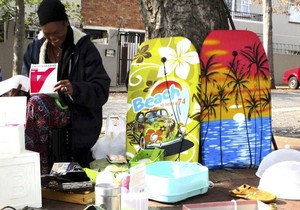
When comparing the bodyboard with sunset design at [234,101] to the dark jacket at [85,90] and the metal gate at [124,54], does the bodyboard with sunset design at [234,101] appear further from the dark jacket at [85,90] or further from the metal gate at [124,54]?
the metal gate at [124,54]

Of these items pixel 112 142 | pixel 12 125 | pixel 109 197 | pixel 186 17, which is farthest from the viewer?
pixel 186 17

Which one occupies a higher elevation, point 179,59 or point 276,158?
point 179,59

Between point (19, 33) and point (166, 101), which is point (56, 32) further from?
point (19, 33)

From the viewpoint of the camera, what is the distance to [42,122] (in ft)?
11.1

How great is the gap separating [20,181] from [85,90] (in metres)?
1.00

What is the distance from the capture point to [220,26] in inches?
175

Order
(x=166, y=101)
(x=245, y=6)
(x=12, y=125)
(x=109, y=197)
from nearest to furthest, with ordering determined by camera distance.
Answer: (x=109, y=197), (x=12, y=125), (x=166, y=101), (x=245, y=6)

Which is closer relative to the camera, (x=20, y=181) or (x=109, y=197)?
(x=109, y=197)

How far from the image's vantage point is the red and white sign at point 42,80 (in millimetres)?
3385

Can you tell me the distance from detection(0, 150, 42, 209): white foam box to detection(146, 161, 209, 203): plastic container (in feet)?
2.31

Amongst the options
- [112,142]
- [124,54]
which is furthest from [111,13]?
[112,142]

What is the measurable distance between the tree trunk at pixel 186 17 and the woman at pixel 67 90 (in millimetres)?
915

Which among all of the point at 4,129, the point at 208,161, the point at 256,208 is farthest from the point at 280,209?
the point at 4,129

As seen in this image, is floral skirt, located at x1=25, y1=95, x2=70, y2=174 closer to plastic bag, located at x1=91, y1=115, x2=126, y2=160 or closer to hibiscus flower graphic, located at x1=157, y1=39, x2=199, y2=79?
plastic bag, located at x1=91, y1=115, x2=126, y2=160
